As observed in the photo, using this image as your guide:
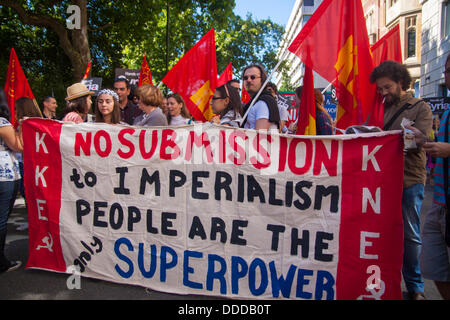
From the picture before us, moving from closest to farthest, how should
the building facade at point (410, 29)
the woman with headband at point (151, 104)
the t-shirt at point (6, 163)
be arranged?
the t-shirt at point (6, 163) < the woman with headband at point (151, 104) < the building facade at point (410, 29)

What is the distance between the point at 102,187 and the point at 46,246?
2.79 ft

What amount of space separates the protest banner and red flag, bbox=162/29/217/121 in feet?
8.14

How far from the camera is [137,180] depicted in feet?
10.5

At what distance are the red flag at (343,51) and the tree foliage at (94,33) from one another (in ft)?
30.6

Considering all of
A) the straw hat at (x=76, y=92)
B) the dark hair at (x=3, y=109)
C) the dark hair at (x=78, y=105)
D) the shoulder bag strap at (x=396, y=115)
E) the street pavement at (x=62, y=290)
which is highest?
the straw hat at (x=76, y=92)

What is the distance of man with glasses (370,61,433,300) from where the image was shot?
2.88m

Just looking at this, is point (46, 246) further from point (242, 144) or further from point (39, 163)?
point (242, 144)

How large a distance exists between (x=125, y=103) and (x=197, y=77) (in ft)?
4.21

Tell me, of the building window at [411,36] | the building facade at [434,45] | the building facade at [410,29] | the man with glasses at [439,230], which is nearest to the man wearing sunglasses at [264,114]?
the man with glasses at [439,230]

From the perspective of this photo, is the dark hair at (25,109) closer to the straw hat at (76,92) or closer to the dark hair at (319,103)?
the straw hat at (76,92)

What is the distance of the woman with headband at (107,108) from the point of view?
13.5 ft

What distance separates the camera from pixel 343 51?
353 centimetres

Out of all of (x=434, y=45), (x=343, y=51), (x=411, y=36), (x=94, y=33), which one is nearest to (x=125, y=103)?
(x=343, y=51)
